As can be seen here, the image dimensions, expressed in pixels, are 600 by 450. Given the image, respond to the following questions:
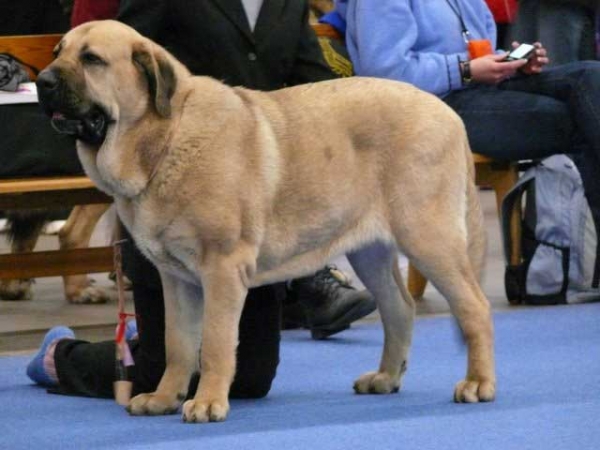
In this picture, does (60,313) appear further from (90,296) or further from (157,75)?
(157,75)

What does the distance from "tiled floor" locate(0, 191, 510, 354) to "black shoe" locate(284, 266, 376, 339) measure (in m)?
0.64

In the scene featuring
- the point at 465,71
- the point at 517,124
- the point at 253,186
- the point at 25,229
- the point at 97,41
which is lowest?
the point at 25,229

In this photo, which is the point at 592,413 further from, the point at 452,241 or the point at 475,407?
the point at 452,241

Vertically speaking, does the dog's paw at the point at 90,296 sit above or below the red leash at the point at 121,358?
below

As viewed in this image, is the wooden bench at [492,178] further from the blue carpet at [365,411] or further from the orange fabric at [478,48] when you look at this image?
the blue carpet at [365,411]

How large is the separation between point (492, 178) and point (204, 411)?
3034 mm

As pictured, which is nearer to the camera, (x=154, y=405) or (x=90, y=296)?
(x=154, y=405)

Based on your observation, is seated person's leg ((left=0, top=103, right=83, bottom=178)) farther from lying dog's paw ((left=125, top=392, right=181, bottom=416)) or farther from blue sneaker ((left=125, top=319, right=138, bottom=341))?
lying dog's paw ((left=125, top=392, right=181, bottom=416))

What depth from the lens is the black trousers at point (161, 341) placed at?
429cm

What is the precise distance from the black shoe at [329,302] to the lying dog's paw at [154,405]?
1.43m

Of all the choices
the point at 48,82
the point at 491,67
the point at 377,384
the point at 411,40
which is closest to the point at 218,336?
the point at 377,384

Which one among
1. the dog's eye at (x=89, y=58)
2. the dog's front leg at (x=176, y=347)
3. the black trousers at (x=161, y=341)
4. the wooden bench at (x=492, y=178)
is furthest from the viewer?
the wooden bench at (x=492, y=178)

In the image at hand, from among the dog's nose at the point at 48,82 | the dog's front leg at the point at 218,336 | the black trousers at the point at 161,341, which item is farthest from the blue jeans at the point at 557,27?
the dog's nose at the point at 48,82

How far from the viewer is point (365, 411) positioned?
4.03 metres
